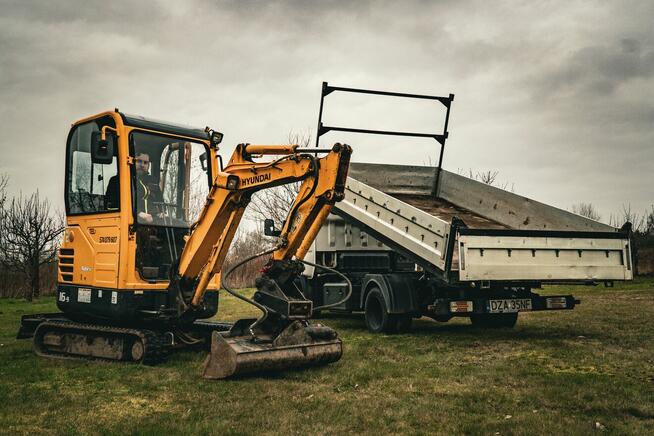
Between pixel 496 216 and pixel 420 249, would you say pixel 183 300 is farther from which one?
pixel 496 216

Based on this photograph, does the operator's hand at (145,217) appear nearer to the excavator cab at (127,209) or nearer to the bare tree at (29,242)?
the excavator cab at (127,209)

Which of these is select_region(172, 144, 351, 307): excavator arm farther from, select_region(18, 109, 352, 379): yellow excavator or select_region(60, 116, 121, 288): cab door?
select_region(60, 116, 121, 288): cab door

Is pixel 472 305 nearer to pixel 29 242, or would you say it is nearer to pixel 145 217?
pixel 145 217

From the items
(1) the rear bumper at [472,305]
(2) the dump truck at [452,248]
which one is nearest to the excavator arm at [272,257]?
(2) the dump truck at [452,248]

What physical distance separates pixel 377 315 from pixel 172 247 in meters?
3.93

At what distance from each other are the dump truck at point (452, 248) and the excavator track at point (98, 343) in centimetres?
367

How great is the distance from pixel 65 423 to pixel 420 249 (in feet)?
16.5

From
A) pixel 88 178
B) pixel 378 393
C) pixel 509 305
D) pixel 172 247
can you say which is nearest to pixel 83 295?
pixel 172 247

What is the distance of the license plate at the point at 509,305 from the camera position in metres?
8.91

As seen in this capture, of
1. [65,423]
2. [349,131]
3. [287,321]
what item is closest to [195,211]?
[287,321]

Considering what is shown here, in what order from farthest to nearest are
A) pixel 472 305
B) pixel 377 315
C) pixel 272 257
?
pixel 377 315 < pixel 472 305 < pixel 272 257

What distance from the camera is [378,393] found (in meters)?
5.73

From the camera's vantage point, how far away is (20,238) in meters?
24.9

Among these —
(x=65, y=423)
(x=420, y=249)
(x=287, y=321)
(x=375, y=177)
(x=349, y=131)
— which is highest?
(x=349, y=131)
